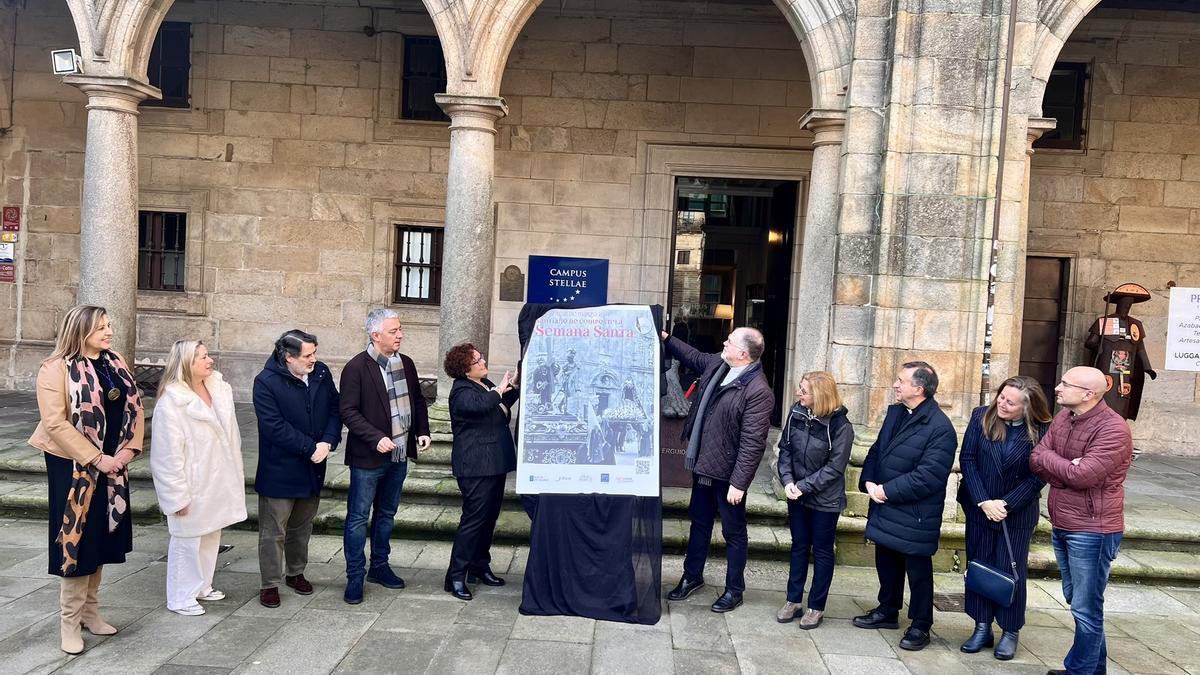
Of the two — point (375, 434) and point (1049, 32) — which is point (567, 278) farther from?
point (1049, 32)

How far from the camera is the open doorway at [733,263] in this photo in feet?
33.9

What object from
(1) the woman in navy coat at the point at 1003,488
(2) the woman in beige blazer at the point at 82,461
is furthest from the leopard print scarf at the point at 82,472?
(1) the woman in navy coat at the point at 1003,488

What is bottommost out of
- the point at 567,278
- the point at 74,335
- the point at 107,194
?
the point at 74,335

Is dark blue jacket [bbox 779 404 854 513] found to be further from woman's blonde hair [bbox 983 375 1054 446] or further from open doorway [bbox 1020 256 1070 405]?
open doorway [bbox 1020 256 1070 405]

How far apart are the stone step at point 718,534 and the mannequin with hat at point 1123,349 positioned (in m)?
3.36

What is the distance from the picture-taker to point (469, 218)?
22.8ft

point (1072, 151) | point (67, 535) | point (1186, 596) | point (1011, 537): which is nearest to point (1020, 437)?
point (1011, 537)

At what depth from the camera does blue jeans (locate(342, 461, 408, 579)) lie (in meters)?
5.16

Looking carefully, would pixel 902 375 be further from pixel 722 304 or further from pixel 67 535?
pixel 722 304

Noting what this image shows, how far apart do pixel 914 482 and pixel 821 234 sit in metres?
2.60

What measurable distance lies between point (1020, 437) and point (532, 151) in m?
6.91

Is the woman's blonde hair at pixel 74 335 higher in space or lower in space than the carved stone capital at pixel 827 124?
lower

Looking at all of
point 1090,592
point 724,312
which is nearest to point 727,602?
point 1090,592

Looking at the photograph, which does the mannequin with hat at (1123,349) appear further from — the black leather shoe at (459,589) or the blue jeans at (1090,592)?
the black leather shoe at (459,589)
